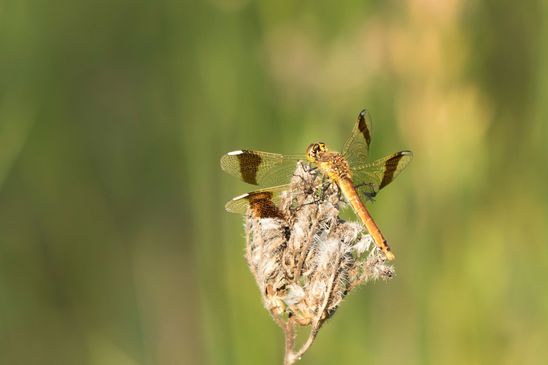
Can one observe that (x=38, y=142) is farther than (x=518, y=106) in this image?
Yes

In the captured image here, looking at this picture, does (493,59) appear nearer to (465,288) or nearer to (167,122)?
(465,288)

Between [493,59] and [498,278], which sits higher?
[493,59]

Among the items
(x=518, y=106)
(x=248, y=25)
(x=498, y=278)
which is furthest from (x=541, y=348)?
(x=248, y=25)

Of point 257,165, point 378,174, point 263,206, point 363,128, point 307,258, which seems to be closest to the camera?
point 307,258

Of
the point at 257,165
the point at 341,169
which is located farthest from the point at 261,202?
the point at 341,169

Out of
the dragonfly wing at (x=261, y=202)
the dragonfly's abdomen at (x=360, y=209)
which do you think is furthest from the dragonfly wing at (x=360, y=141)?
the dragonfly wing at (x=261, y=202)

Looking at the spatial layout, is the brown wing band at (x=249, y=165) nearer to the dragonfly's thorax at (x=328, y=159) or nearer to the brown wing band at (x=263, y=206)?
the dragonfly's thorax at (x=328, y=159)

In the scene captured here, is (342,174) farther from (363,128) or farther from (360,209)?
(363,128)
